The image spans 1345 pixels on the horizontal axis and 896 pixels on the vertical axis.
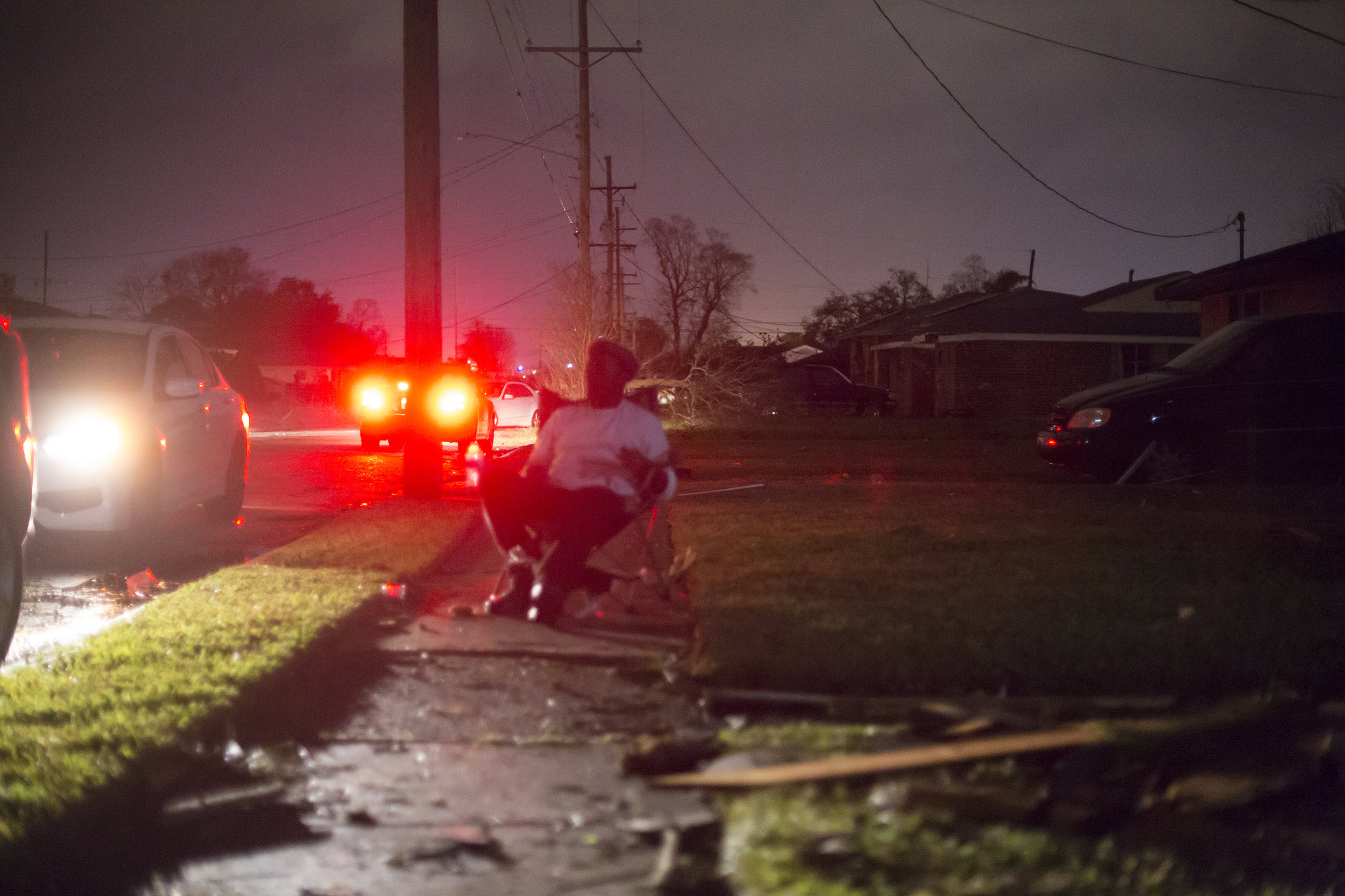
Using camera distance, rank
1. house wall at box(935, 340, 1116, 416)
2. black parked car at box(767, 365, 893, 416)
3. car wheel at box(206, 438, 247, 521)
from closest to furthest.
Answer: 1. car wheel at box(206, 438, 247, 521)
2. house wall at box(935, 340, 1116, 416)
3. black parked car at box(767, 365, 893, 416)

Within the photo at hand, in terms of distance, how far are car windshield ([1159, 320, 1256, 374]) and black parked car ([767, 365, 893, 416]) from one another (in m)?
27.5

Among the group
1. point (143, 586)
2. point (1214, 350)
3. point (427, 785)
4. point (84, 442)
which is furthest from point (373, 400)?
point (427, 785)

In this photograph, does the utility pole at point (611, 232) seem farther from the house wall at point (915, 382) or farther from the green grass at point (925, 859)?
the green grass at point (925, 859)

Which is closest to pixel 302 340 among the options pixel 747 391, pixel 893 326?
pixel 893 326

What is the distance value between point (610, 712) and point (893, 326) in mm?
47780

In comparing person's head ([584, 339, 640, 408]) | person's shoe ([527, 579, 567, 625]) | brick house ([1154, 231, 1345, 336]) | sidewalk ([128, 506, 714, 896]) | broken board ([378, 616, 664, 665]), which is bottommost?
sidewalk ([128, 506, 714, 896])

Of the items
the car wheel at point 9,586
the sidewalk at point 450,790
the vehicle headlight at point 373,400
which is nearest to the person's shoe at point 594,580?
the sidewalk at point 450,790

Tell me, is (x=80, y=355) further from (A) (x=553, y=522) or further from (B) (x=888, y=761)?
(B) (x=888, y=761)

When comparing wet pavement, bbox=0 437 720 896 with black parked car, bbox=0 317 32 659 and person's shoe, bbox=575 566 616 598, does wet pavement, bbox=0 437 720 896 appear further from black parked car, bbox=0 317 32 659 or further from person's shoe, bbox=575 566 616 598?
black parked car, bbox=0 317 32 659

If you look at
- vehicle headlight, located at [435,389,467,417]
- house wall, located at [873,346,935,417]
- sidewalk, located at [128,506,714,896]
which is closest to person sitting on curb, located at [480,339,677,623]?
sidewalk, located at [128,506,714,896]

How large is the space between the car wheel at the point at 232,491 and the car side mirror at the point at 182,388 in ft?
5.36

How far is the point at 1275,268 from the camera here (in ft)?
56.4

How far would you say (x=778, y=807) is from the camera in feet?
10.8

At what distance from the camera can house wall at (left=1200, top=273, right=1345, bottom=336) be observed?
653 inches
